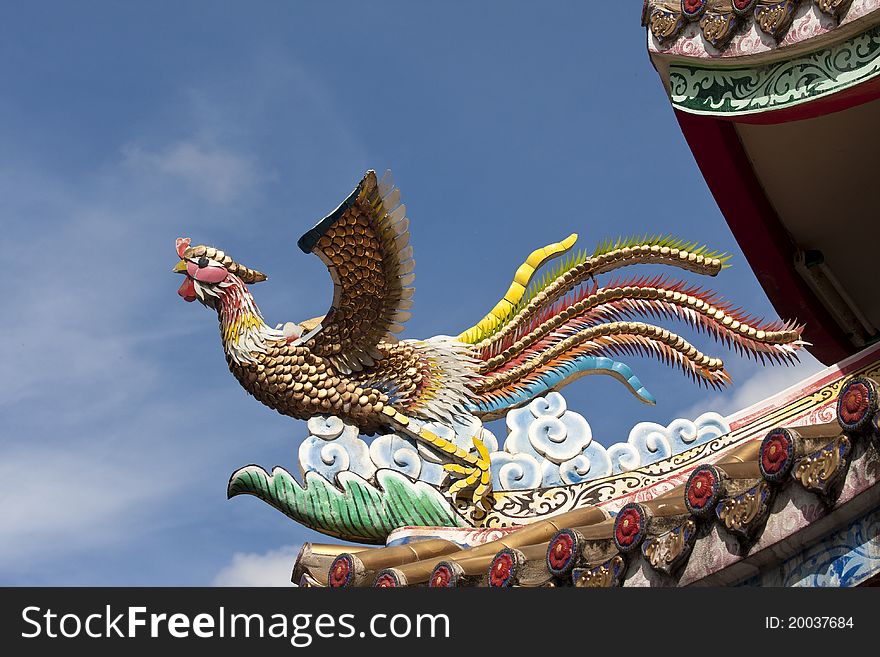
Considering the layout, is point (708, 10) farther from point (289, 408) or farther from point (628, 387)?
point (289, 408)

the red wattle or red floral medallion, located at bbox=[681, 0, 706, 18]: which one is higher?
red floral medallion, located at bbox=[681, 0, 706, 18]

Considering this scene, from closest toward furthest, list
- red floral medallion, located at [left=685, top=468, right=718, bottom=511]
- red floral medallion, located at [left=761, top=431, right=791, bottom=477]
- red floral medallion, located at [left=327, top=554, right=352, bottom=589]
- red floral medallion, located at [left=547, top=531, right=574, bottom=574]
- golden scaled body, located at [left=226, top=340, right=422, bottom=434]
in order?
1. red floral medallion, located at [left=761, top=431, right=791, bottom=477]
2. red floral medallion, located at [left=685, top=468, right=718, bottom=511]
3. red floral medallion, located at [left=547, top=531, right=574, bottom=574]
4. red floral medallion, located at [left=327, top=554, right=352, bottom=589]
5. golden scaled body, located at [left=226, top=340, right=422, bottom=434]

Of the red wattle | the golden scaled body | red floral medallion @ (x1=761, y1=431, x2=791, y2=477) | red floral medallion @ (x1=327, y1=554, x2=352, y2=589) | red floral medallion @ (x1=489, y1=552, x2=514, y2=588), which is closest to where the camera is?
red floral medallion @ (x1=761, y1=431, x2=791, y2=477)

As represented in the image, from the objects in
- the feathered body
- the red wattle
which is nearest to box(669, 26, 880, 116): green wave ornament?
the feathered body

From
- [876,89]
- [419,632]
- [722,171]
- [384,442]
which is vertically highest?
[722,171]

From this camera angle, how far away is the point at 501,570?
5453mm

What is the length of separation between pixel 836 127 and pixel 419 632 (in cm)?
427

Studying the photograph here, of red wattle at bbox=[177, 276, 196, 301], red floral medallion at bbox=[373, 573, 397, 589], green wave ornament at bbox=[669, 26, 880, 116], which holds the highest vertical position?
red wattle at bbox=[177, 276, 196, 301]

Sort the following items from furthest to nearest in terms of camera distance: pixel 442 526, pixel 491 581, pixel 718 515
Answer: pixel 442 526
pixel 491 581
pixel 718 515

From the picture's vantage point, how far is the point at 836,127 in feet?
25.2

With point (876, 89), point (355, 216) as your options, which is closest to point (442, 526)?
point (355, 216)

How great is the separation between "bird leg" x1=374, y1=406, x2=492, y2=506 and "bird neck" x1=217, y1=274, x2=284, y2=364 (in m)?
0.79

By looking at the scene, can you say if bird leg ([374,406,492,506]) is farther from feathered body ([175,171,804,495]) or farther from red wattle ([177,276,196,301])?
red wattle ([177,276,196,301])

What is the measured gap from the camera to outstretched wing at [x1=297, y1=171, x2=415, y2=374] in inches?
287
